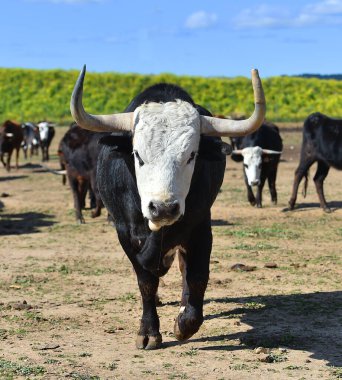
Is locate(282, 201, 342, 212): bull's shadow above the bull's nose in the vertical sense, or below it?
below

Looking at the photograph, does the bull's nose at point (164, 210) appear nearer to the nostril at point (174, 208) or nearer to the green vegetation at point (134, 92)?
the nostril at point (174, 208)

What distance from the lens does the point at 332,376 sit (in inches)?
224

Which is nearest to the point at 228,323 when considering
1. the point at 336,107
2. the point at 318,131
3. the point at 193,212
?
the point at 193,212

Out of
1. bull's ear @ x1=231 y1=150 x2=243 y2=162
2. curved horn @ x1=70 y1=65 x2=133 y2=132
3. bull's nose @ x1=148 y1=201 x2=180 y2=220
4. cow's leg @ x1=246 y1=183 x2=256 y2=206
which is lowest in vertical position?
cow's leg @ x1=246 y1=183 x2=256 y2=206

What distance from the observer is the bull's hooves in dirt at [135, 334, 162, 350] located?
21.3ft

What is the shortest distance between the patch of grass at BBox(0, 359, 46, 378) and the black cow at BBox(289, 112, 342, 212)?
10457 mm

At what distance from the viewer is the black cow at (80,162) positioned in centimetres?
1454

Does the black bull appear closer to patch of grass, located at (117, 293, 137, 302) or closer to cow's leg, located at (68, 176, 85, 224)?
patch of grass, located at (117, 293, 137, 302)

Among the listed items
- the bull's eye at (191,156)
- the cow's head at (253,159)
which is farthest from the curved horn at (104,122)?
the cow's head at (253,159)

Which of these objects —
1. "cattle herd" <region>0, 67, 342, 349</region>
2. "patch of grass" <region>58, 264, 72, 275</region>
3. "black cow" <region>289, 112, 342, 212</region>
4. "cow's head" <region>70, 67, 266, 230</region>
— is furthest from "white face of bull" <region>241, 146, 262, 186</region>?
"cow's head" <region>70, 67, 266, 230</region>

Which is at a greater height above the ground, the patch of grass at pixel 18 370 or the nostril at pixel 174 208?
the nostril at pixel 174 208

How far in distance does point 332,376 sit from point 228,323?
1707 millimetres

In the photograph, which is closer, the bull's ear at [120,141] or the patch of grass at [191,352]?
the bull's ear at [120,141]

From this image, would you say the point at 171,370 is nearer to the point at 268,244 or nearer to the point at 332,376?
the point at 332,376
